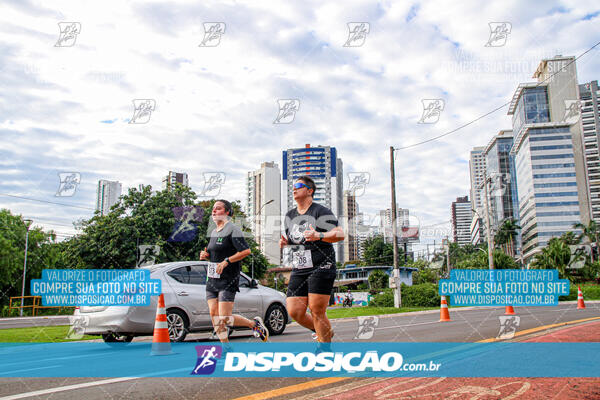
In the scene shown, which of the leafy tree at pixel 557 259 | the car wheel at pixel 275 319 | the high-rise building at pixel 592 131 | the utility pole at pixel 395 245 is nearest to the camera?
the car wheel at pixel 275 319

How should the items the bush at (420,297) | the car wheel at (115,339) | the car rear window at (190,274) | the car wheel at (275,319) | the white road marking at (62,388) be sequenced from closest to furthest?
1. the white road marking at (62,388)
2. the car wheel at (115,339)
3. the car rear window at (190,274)
4. the car wheel at (275,319)
5. the bush at (420,297)

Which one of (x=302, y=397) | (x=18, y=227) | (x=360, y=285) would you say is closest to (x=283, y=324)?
(x=302, y=397)

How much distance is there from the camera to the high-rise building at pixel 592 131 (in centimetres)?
16250

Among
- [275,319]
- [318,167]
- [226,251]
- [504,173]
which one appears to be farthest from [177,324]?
[504,173]

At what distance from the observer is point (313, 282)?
4.16 meters

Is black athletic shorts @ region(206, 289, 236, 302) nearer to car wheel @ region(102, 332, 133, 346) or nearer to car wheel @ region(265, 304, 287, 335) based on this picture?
car wheel @ region(102, 332, 133, 346)

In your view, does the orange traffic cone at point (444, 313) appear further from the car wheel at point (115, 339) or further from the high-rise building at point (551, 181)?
the high-rise building at point (551, 181)

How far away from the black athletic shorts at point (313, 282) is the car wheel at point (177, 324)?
397 cm

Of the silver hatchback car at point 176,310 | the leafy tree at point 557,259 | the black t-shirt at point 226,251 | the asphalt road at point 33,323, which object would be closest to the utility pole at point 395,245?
the silver hatchback car at point 176,310

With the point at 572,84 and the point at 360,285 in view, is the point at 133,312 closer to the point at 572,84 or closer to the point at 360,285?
the point at 360,285

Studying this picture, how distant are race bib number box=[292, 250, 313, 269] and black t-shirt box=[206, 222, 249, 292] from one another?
1.30m

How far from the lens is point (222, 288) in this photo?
535cm

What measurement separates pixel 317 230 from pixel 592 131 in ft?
689

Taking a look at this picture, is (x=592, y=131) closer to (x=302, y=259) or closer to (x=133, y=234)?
(x=133, y=234)
